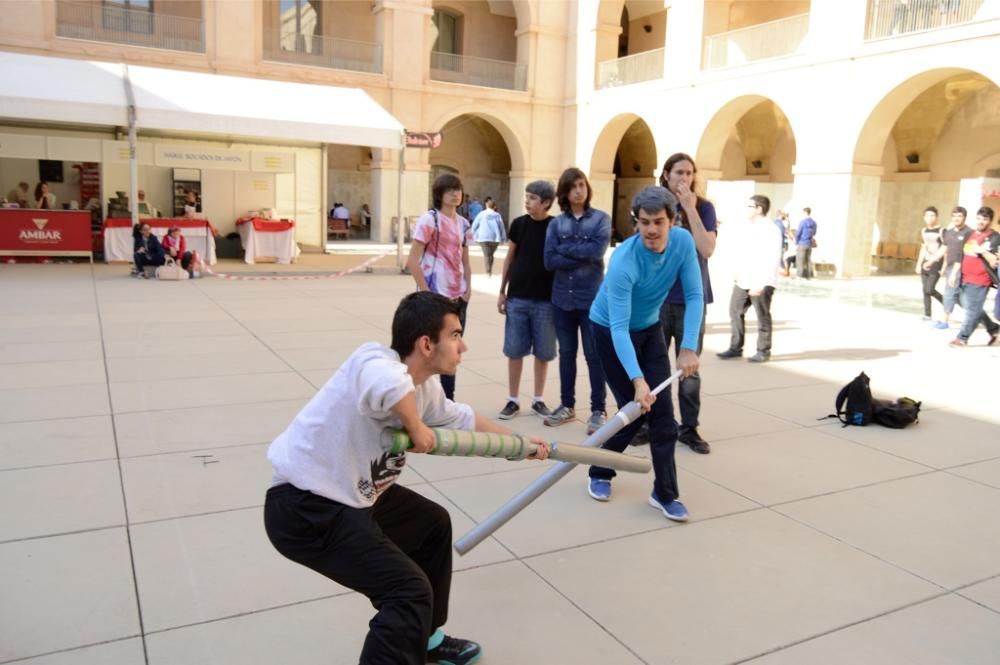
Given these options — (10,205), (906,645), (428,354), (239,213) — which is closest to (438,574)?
(428,354)

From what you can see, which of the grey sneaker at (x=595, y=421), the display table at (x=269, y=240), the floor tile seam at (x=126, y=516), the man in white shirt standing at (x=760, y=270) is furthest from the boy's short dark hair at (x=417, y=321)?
the display table at (x=269, y=240)

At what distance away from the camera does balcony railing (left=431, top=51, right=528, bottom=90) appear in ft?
98.7

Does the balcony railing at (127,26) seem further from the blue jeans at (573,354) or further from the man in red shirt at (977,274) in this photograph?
the blue jeans at (573,354)

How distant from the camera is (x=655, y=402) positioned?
4.08m

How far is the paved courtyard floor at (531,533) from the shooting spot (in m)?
2.93

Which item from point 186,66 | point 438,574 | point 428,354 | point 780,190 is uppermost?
point 186,66

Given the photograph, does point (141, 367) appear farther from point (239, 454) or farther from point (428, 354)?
point (428, 354)

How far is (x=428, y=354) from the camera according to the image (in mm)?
2389

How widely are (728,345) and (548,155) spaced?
21290mm

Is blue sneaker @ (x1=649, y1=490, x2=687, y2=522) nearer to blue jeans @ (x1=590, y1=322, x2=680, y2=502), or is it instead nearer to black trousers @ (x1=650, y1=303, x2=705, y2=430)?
blue jeans @ (x1=590, y1=322, x2=680, y2=502)

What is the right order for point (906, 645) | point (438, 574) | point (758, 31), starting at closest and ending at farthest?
point (438, 574) → point (906, 645) → point (758, 31)

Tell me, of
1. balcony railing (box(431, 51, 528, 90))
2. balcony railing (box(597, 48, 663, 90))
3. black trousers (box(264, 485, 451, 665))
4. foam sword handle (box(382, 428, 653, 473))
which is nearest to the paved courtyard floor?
black trousers (box(264, 485, 451, 665))

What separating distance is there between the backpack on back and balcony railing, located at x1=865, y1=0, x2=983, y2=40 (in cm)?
1434

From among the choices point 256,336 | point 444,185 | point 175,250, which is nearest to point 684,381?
point 444,185
